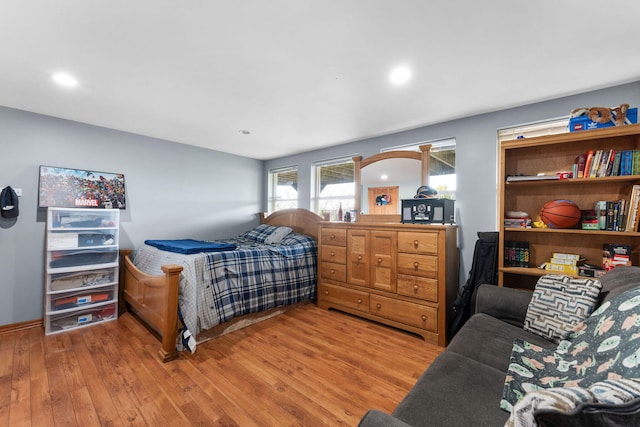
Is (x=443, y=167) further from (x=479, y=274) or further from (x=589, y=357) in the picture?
(x=589, y=357)

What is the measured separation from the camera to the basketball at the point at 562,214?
207cm

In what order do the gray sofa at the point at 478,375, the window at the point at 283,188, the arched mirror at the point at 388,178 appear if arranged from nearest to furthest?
the gray sofa at the point at 478,375 < the arched mirror at the point at 388,178 < the window at the point at 283,188

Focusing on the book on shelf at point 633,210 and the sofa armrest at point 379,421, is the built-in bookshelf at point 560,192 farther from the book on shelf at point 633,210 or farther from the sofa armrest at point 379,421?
the sofa armrest at point 379,421

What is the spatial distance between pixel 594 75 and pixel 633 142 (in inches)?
23.2

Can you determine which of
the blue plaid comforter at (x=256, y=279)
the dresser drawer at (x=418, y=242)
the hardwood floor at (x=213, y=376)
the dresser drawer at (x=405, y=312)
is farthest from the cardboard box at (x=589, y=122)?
A: the blue plaid comforter at (x=256, y=279)

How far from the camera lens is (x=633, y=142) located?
6.63 feet

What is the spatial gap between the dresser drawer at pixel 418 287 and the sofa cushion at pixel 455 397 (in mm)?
1257

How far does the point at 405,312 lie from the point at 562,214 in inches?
60.4

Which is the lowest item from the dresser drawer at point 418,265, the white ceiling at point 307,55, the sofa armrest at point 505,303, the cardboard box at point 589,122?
the sofa armrest at point 505,303

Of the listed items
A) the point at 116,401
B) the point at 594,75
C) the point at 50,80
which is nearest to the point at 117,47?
the point at 50,80

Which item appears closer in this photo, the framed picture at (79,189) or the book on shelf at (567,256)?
the book on shelf at (567,256)

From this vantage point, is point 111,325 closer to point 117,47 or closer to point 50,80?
point 50,80

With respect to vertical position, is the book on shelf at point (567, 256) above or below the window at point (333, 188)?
below

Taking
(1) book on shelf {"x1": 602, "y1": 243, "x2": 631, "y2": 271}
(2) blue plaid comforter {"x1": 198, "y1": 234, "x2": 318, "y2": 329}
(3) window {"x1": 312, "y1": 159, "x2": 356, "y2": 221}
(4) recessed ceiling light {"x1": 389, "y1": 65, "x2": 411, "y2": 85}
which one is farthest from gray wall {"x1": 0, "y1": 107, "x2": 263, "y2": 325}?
(1) book on shelf {"x1": 602, "y1": 243, "x2": 631, "y2": 271}
